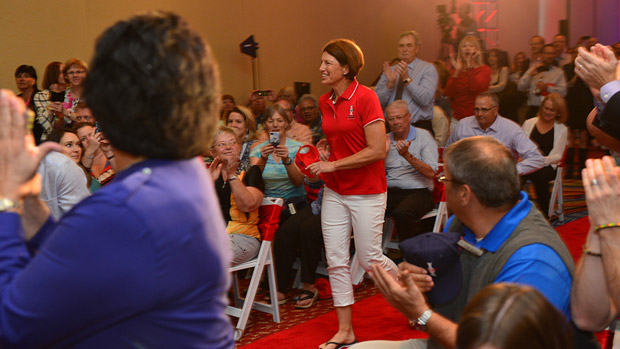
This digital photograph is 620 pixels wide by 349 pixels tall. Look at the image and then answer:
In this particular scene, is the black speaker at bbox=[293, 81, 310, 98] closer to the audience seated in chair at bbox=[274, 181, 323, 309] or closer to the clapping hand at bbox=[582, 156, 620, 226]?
the audience seated in chair at bbox=[274, 181, 323, 309]

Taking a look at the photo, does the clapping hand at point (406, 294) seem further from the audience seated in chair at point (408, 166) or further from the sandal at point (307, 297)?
the audience seated in chair at point (408, 166)

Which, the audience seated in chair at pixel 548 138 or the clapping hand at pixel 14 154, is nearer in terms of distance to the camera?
the clapping hand at pixel 14 154

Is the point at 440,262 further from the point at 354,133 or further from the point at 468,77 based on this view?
the point at 468,77

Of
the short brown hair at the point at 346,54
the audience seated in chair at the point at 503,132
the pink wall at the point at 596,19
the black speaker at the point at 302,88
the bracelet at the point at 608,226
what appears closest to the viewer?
the bracelet at the point at 608,226

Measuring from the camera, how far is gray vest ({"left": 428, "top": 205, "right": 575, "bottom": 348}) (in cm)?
179

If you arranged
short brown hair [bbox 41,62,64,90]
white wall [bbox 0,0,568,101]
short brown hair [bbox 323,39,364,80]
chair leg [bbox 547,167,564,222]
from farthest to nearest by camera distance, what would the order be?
white wall [bbox 0,0,568,101]
chair leg [bbox 547,167,564,222]
short brown hair [bbox 41,62,64,90]
short brown hair [bbox 323,39,364,80]

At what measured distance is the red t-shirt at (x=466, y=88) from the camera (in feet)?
22.0

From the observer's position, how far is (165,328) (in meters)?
1.00

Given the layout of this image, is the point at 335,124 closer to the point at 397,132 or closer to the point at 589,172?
→ the point at 397,132

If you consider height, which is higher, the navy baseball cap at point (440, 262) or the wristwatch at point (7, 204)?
the wristwatch at point (7, 204)

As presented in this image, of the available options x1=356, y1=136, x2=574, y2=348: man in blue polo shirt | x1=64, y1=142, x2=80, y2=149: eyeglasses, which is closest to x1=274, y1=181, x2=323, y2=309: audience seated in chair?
x1=64, y1=142, x2=80, y2=149: eyeglasses

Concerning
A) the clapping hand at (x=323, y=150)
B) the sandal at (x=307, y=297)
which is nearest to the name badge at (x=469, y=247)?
the clapping hand at (x=323, y=150)

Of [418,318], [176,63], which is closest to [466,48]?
[418,318]

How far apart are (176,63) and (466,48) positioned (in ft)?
20.1
